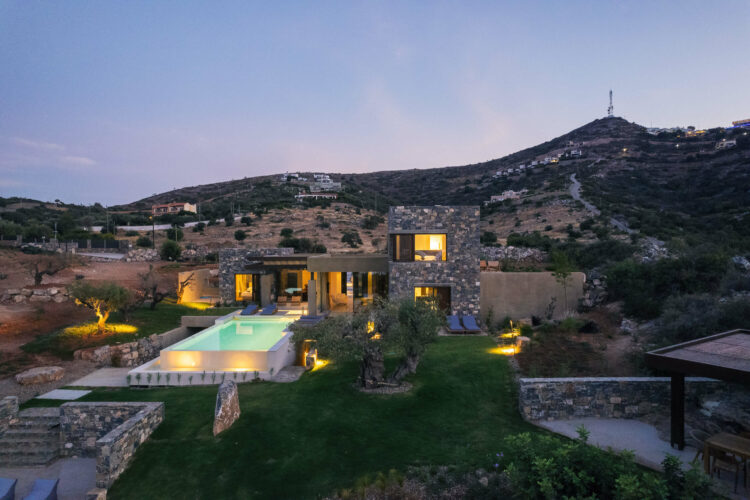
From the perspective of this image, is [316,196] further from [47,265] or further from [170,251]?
[47,265]

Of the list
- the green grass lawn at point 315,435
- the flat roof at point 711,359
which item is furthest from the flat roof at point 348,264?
the flat roof at point 711,359

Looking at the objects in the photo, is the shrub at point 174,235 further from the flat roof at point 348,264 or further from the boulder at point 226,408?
the boulder at point 226,408

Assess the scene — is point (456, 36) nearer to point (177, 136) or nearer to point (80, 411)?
point (80, 411)

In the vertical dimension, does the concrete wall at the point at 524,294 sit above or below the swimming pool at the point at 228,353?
above

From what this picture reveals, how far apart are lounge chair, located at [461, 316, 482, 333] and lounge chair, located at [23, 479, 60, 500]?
13.3 m

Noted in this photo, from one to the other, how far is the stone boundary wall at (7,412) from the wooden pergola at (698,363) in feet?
45.6

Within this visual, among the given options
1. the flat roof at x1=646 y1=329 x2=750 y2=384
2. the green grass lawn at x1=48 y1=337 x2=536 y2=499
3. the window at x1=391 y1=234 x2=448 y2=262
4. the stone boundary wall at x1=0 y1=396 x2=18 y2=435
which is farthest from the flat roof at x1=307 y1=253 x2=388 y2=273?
the flat roof at x1=646 y1=329 x2=750 y2=384

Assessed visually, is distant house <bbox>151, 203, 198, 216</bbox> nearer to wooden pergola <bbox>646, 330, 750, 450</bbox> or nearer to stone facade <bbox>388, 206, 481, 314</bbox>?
stone facade <bbox>388, 206, 481, 314</bbox>

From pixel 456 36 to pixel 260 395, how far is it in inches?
1164

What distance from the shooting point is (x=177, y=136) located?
152ft

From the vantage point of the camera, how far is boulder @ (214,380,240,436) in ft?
26.7

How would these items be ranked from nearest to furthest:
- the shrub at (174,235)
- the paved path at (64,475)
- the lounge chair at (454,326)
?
the paved path at (64,475) < the lounge chair at (454,326) < the shrub at (174,235)

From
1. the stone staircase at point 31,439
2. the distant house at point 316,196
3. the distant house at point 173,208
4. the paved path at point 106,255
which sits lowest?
the stone staircase at point 31,439

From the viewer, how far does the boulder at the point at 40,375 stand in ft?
38.1
